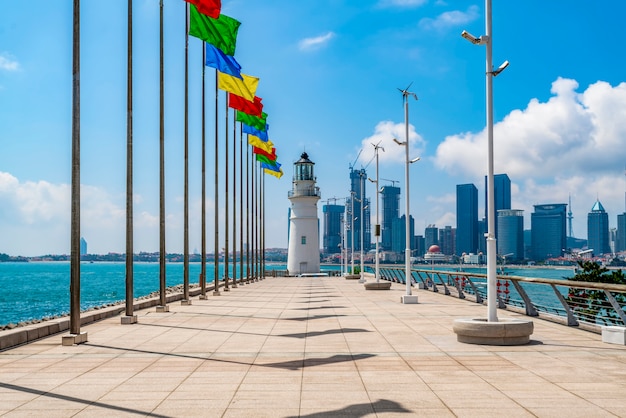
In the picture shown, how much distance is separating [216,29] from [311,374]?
16513mm

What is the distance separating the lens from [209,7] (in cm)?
2058

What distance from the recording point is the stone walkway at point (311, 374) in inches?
284

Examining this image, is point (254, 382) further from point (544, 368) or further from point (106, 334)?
point (106, 334)

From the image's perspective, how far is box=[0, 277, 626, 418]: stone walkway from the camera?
722cm

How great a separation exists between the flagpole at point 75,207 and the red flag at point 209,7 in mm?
7194

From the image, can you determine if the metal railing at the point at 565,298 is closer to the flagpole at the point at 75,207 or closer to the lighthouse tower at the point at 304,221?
the flagpole at the point at 75,207

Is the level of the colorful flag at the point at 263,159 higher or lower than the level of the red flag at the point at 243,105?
lower

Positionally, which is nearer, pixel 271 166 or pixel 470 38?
pixel 470 38

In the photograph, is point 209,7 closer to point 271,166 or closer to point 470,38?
point 470,38

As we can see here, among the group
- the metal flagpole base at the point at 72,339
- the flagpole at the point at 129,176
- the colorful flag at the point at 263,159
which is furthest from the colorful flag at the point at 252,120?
Answer: the metal flagpole base at the point at 72,339

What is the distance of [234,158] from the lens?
38719 millimetres

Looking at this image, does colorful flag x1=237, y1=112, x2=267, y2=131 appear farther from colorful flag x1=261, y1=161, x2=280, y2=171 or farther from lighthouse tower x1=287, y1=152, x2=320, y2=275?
lighthouse tower x1=287, y1=152, x2=320, y2=275

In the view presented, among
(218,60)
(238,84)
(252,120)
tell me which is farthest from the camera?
(252,120)

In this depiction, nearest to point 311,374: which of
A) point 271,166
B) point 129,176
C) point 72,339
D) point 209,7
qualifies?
point 72,339
